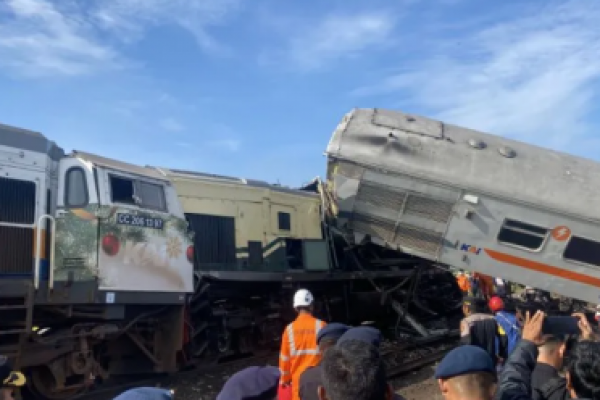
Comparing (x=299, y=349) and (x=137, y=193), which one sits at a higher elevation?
(x=137, y=193)

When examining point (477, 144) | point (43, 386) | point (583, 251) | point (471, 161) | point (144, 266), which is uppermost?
point (477, 144)

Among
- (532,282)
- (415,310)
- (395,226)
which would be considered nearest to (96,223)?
(395,226)

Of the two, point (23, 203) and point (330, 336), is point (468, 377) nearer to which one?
point (330, 336)

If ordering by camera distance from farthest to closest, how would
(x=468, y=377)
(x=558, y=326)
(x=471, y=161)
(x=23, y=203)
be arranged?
(x=471, y=161) → (x=23, y=203) → (x=558, y=326) → (x=468, y=377)

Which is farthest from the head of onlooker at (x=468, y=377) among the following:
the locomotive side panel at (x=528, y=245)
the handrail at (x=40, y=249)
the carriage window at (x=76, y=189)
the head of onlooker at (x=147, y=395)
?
the locomotive side panel at (x=528, y=245)

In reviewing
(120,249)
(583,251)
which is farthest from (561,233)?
(120,249)

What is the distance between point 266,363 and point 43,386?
400 centimetres

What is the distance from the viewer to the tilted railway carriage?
10008 millimetres

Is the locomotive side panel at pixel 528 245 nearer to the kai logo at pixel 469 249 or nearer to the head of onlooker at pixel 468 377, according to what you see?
the kai logo at pixel 469 249

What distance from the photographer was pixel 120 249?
846 cm

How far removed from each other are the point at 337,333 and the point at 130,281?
5436 mm

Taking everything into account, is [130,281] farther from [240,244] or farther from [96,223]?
[240,244]

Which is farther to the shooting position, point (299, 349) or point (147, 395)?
point (299, 349)

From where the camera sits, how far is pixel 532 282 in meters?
10.3
